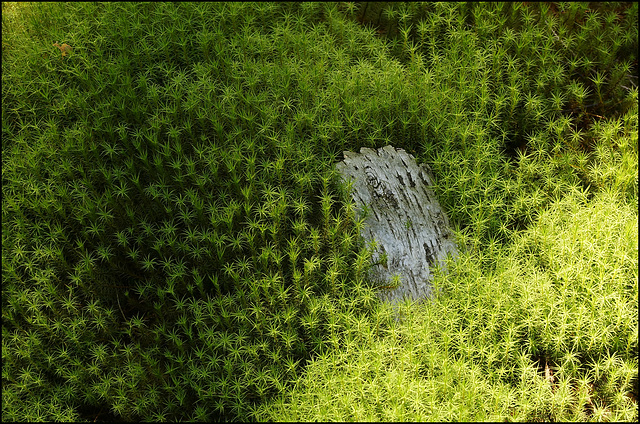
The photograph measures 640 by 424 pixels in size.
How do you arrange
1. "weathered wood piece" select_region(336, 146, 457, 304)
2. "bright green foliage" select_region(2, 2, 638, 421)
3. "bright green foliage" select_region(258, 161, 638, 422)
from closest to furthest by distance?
"bright green foliage" select_region(258, 161, 638, 422) → "bright green foliage" select_region(2, 2, 638, 421) → "weathered wood piece" select_region(336, 146, 457, 304)

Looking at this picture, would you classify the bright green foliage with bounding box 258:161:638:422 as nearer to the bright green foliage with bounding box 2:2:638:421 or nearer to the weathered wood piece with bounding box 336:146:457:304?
the bright green foliage with bounding box 2:2:638:421

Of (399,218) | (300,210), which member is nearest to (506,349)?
(399,218)

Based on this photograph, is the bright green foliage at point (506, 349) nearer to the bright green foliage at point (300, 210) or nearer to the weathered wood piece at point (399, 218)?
the bright green foliage at point (300, 210)

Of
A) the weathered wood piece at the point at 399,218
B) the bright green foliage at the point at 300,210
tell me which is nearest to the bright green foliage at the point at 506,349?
the bright green foliage at the point at 300,210

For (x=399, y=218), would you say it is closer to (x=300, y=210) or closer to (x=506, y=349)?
(x=300, y=210)

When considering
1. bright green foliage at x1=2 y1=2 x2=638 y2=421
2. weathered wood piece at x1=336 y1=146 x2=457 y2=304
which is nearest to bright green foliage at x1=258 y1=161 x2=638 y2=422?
bright green foliage at x1=2 y1=2 x2=638 y2=421

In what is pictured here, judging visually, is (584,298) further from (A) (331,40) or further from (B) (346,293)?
(A) (331,40)
